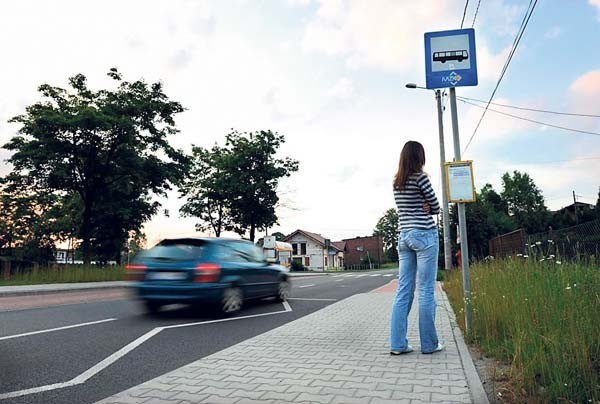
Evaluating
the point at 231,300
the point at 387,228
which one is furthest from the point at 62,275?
the point at 387,228

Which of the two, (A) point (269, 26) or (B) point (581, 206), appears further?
(B) point (581, 206)

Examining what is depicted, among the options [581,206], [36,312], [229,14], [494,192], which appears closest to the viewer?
[36,312]

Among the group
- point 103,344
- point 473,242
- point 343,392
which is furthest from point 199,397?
point 473,242

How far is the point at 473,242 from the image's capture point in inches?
968

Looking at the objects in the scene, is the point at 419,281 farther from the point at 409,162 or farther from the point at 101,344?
the point at 101,344

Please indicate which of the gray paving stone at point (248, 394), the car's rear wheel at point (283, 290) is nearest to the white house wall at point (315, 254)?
the car's rear wheel at point (283, 290)

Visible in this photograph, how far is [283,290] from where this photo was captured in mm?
11242

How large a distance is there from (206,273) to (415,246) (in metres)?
4.43

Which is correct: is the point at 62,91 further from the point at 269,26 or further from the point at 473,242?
the point at 473,242

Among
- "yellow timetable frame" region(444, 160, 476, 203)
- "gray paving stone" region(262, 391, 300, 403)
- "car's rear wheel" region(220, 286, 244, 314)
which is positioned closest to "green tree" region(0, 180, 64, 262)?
"car's rear wheel" region(220, 286, 244, 314)

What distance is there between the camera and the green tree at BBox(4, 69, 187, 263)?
25422 mm

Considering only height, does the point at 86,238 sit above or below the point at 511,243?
above

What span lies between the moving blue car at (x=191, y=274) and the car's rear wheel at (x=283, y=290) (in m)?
2.04

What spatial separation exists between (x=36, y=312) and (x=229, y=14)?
7.91 meters
